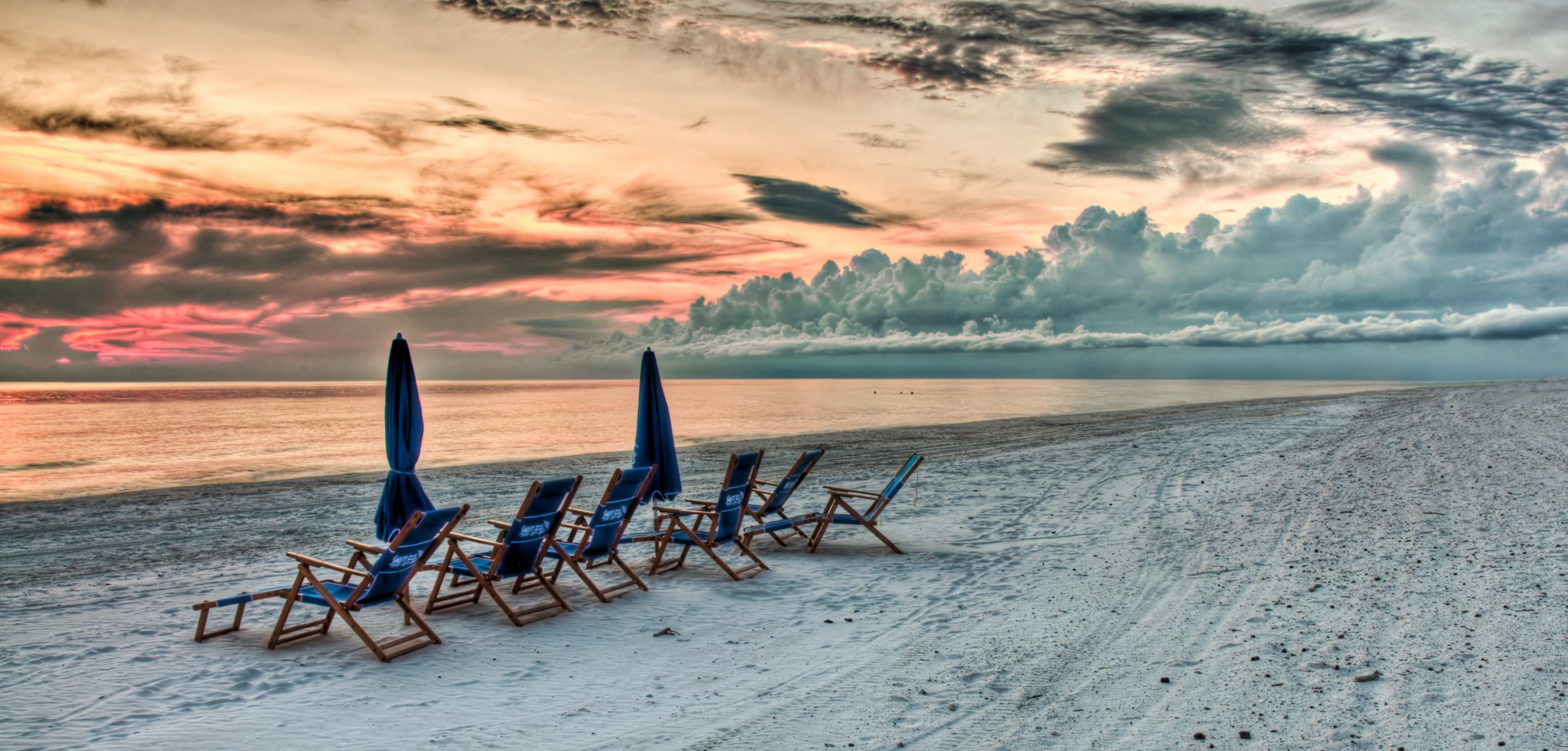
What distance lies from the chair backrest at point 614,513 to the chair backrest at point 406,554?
1274mm

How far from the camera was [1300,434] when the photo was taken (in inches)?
744

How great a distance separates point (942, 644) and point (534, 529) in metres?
2.91

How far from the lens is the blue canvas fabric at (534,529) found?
5.86m

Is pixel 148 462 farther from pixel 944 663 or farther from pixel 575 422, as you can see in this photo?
pixel 944 663

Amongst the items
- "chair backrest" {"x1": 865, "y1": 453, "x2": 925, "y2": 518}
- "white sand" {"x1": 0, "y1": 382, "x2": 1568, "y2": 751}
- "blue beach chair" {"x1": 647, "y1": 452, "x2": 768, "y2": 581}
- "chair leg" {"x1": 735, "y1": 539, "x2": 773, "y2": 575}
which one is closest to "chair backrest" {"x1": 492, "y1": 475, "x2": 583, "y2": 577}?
"white sand" {"x1": 0, "y1": 382, "x2": 1568, "y2": 751}

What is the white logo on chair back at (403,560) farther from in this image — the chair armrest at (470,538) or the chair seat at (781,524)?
the chair seat at (781,524)

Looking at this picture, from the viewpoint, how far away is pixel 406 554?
5.13 meters

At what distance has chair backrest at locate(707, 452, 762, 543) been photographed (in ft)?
24.2

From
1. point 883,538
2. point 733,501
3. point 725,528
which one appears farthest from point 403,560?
point 883,538

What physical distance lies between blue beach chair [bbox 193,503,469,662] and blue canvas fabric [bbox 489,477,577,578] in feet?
1.72

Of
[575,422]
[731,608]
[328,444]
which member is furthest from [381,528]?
[575,422]

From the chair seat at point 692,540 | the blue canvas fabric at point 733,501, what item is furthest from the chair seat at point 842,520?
the chair seat at point 692,540

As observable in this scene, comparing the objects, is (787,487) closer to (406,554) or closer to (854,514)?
(854,514)

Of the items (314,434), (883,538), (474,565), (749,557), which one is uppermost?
(474,565)
